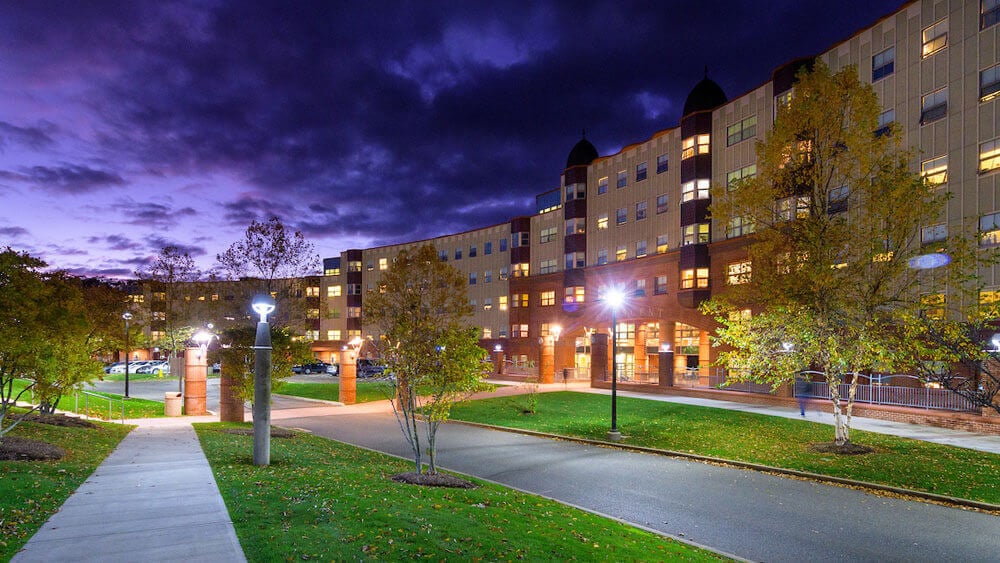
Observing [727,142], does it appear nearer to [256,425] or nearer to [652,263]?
[652,263]

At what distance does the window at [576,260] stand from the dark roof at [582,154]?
28.5ft

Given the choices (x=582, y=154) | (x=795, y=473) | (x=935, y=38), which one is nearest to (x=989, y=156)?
(x=935, y=38)

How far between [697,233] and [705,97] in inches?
417

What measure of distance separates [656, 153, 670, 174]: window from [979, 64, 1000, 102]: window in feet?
67.6

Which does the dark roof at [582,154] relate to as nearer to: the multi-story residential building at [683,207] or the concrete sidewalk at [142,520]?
the multi-story residential building at [683,207]

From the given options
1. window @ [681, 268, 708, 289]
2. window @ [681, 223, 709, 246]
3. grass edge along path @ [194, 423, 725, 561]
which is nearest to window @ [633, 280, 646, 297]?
window @ [681, 268, 708, 289]

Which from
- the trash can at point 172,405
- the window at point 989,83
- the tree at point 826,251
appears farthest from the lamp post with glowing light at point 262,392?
the window at point 989,83

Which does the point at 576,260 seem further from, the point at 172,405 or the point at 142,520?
the point at 142,520

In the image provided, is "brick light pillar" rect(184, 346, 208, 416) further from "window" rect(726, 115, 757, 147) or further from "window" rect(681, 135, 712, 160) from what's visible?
"window" rect(726, 115, 757, 147)

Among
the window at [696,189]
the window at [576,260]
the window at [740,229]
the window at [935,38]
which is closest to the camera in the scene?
the window at [935,38]

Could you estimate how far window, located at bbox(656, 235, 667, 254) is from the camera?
45.9m

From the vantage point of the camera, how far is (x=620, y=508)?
1241cm

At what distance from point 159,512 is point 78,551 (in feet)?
6.16

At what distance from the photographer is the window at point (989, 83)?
27016mm
